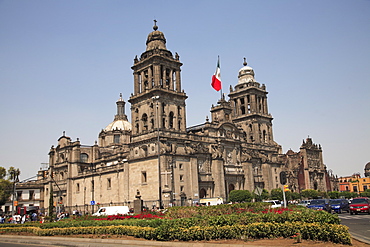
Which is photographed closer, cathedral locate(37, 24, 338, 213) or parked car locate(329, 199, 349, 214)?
parked car locate(329, 199, 349, 214)

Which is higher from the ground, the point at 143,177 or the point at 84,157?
the point at 84,157

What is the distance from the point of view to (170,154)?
58.1 metres

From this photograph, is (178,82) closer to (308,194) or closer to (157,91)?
(157,91)

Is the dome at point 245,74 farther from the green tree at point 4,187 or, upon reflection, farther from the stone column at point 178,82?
the green tree at point 4,187

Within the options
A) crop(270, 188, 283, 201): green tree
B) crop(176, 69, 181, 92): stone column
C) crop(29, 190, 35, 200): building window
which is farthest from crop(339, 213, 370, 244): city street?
crop(29, 190, 35, 200): building window

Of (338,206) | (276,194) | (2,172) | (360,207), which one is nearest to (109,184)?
(2,172)

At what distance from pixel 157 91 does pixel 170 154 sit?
10884 millimetres

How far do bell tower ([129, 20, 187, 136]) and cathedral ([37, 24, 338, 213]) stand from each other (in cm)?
17

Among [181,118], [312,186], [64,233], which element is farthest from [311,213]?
[312,186]

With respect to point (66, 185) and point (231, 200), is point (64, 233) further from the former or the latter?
point (66, 185)

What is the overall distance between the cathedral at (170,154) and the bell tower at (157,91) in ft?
0.55

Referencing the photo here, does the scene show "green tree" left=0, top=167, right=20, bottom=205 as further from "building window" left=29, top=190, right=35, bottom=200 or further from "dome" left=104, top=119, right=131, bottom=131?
"dome" left=104, top=119, right=131, bottom=131

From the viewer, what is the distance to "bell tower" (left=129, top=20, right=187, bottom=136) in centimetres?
6097

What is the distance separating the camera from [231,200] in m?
62.8
